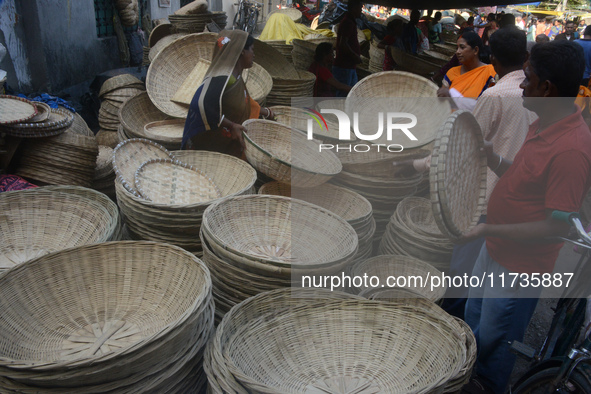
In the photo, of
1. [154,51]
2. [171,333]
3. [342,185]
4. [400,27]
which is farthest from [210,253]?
[400,27]

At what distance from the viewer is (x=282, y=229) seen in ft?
7.82

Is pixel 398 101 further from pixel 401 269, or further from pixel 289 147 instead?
pixel 401 269

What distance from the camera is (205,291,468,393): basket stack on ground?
152cm

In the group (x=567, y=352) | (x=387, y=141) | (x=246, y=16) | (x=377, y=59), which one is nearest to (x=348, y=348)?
(x=567, y=352)

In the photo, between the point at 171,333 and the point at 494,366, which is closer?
the point at 171,333

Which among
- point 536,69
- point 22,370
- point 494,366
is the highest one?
point 536,69

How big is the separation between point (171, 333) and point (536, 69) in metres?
1.59

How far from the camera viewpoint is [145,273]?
74.3 inches

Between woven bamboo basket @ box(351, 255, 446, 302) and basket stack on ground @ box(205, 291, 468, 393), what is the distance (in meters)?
0.91

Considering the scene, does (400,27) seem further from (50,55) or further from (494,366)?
(494,366)

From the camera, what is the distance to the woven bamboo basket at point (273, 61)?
15.4 feet

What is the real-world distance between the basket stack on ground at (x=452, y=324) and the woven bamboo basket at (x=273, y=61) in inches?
123

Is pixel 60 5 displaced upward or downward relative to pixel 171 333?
upward

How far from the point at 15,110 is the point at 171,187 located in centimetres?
122
